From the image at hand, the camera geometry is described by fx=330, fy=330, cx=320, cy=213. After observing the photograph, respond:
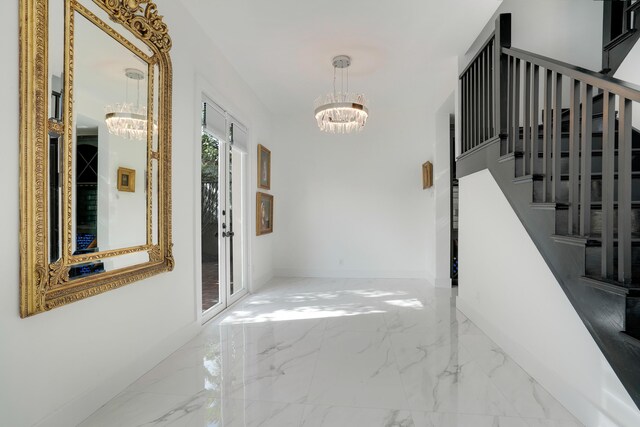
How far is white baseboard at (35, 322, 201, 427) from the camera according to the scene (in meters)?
1.82

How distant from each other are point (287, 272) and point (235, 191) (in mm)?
2260

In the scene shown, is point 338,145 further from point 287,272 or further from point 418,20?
point 418,20

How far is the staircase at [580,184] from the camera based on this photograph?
1.41 meters

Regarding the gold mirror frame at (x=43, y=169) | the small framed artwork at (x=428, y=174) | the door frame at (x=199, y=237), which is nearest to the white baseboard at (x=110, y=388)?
the door frame at (x=199, y=237)

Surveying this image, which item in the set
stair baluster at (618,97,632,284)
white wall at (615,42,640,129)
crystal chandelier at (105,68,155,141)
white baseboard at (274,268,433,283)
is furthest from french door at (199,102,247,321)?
white wall at (615,42,640,129)

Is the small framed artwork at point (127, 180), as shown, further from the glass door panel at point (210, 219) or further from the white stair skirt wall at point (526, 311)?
the white stair skirt wall at point (526, 311)

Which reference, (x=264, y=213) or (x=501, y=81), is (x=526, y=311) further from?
(x=264, y=213)

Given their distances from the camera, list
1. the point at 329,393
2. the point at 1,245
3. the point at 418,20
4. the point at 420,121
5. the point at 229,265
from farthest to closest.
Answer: the point at 420,121
the point at 229,265
the point at 418,20
the point at 329,393
the point at 1,245

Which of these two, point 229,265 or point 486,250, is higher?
point 486,250

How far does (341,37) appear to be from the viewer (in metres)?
3.54

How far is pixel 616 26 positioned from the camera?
2910mm

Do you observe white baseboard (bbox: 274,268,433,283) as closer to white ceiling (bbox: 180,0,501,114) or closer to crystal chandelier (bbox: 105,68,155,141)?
white ceiling (bbox: 180,0,501,114)

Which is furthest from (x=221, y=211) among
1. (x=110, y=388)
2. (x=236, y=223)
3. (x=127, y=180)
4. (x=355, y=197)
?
(x=355, y=197)

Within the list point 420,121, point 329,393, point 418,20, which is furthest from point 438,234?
point 329,393
